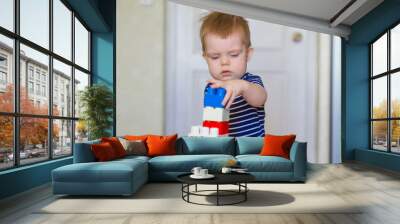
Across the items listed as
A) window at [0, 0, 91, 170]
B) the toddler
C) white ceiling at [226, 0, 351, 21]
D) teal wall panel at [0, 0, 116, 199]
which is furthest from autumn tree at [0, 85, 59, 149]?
white ceiling at [226, 0, 351, 21]

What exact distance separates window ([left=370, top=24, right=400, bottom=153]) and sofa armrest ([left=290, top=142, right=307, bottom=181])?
119 inches

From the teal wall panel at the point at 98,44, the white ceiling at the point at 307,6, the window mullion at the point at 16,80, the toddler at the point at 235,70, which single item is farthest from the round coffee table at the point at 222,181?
the white ceiling at the point at 307,6

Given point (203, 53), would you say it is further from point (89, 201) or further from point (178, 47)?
point (89, 201)

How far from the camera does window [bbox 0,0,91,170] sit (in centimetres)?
507

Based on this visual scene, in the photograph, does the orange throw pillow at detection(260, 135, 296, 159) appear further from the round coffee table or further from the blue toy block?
the blue toy block

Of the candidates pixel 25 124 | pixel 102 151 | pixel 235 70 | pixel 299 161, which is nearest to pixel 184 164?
pixel 102 151

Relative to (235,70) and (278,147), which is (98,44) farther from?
(278,147)

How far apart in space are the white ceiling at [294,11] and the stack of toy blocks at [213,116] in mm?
1738

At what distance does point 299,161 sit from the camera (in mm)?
6082

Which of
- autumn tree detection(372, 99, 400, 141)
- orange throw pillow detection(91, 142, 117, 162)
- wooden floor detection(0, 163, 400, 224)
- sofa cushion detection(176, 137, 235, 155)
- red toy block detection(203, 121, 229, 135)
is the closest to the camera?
wooden floor detection(0, 163, 400, 224)

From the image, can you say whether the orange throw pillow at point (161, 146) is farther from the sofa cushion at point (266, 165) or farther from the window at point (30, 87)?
the window at point (30, 87)

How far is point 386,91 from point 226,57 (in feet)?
11.6

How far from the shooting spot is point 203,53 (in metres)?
8.70

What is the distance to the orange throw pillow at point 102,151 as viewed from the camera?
18.5 feet
